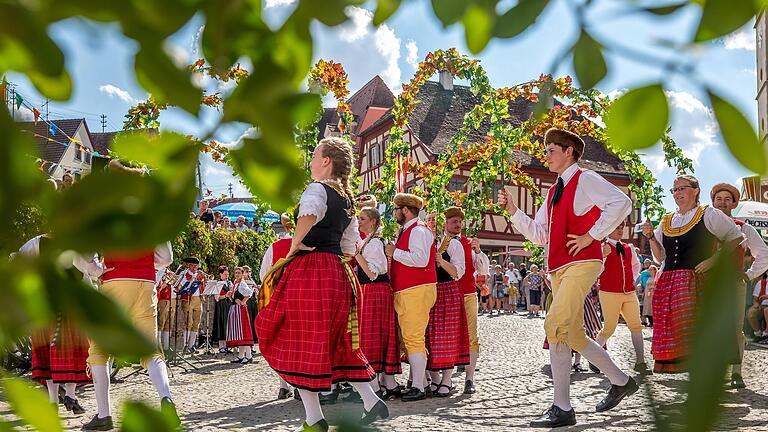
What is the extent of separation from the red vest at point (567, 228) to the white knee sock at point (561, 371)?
464 mm

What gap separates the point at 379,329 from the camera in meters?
6.35

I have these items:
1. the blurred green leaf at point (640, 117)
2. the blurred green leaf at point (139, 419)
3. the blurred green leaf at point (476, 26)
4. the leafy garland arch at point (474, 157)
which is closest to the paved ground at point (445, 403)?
the blurred green leaf at point (476, 26)

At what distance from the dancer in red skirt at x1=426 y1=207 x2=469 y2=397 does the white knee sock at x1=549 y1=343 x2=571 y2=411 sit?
81.0 inches

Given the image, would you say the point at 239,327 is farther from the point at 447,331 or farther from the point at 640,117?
the point at 640,117

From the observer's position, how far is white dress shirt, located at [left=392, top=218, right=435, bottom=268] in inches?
234

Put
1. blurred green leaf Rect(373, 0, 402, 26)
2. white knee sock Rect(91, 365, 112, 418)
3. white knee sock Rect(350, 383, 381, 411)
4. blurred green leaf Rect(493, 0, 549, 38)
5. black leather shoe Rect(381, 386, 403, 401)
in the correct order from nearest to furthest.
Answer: blurred green leaf Rect(493, 0, 549, 38) < blurred green leaf Rect(373, 0, 402, 26) < white knee sock Rect(350, 383, 381, 411) < white knee sock Rect(91, 365, 112, 418) < black leather shoe Rect(381, 386, 403, 401)

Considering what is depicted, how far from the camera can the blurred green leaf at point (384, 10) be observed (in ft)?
2.42

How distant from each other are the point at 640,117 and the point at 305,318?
12.4ft

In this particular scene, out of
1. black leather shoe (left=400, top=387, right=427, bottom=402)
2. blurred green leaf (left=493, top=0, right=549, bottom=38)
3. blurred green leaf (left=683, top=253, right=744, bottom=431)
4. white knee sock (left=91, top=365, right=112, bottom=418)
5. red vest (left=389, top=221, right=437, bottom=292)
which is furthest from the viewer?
red vest (left=389, top=221, right=437, bottom=292)

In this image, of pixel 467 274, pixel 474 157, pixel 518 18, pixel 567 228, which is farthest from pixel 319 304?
pixel 474 157

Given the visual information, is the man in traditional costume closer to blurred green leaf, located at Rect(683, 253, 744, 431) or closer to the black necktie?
the black necktie

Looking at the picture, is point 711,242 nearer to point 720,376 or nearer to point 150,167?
point 720,376

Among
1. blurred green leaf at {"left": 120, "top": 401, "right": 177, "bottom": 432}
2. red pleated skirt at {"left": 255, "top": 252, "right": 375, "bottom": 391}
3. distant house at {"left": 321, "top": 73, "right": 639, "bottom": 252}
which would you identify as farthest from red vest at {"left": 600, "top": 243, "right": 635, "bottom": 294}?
distant house at {"left": 321, "top": 73, "right": 639, "bottom": 252}

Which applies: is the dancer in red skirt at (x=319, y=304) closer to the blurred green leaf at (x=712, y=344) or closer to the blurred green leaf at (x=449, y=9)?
the blurred green leaf at (x=449, y=9)
